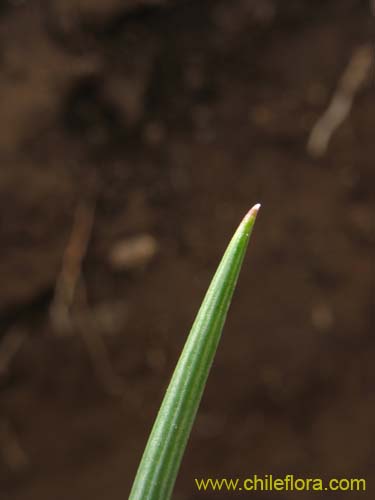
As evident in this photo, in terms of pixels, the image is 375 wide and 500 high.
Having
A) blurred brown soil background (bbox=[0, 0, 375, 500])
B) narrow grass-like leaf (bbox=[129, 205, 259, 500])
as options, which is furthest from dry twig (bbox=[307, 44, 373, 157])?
narrow grass-like leaf (bbox=[129, 205, 259, 500])

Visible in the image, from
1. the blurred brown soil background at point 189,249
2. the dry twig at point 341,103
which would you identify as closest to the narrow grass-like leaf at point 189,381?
the blurred brown soil background at point 189,249

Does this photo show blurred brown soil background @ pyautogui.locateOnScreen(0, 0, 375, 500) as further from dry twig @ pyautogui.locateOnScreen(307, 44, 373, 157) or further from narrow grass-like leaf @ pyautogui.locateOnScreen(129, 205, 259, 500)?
narrow grass-like leaf @ pyautogui.locateOnScreen(129, 205, 259, 500)

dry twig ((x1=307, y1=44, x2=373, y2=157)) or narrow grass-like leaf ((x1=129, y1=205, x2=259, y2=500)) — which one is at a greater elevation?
dry twig ((x1=307, y1=44, x2=373, y2=157))

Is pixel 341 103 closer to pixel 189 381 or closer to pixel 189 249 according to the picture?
pixel 189 249

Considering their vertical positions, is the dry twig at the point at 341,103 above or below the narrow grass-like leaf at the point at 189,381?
above

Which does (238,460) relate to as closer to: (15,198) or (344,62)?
(15,198)

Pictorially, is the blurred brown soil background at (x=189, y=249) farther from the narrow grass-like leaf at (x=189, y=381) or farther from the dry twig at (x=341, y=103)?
the narrow grass-like leaf at (x=189, y=381)
